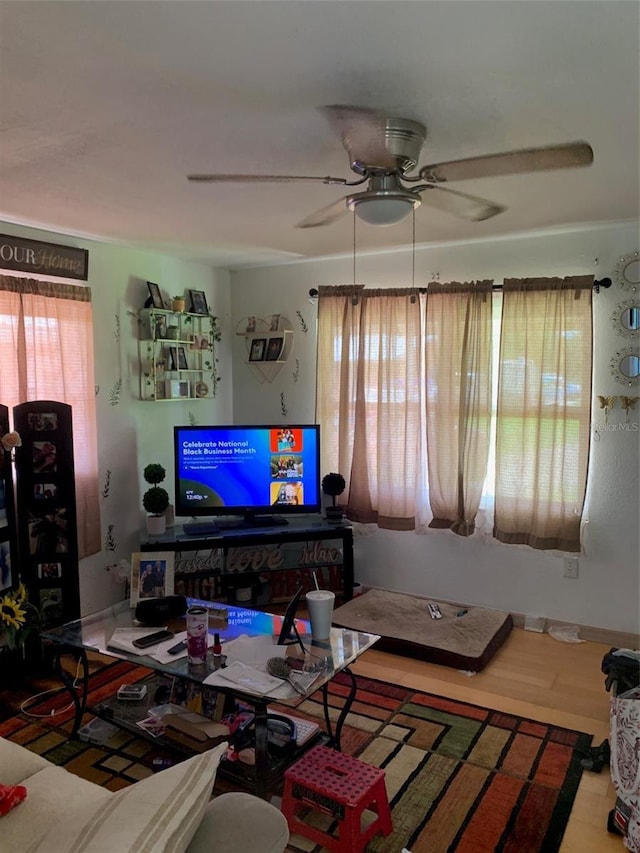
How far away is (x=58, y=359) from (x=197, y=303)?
1.22 meters

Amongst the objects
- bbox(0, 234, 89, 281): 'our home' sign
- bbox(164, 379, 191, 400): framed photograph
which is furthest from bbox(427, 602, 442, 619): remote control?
bbox(0, 234, 89, 281): 'our home' sign

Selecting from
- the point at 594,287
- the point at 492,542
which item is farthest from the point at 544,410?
the point at 492,542

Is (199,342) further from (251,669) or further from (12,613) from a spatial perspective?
(251,669)

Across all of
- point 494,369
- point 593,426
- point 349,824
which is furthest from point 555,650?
point 349,824

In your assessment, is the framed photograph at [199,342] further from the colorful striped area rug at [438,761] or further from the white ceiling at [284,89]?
the colorful striped area rug at [438,761]

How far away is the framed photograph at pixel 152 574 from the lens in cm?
317

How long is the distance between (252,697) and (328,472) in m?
2.38

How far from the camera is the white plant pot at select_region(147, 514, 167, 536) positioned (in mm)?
4035

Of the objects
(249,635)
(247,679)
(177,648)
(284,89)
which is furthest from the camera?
(249,635)

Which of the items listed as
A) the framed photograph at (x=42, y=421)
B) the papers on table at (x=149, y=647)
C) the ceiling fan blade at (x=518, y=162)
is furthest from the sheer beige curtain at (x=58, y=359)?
the ceiling fan blade at (x=518, y=162)

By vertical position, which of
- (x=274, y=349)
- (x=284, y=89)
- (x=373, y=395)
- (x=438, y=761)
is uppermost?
(x=284, y=89)

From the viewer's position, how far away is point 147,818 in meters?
1.14

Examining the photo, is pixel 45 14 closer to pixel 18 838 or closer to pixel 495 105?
pixel 495 105

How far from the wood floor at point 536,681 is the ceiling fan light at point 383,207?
218cm
